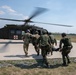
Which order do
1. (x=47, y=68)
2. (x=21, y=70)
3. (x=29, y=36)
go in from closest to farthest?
(x=21, y=70)
(x=47, y=68)
(x=29, y=36)

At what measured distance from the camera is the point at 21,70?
906 cm

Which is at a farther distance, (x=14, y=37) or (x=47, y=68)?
(x=14, y=37)

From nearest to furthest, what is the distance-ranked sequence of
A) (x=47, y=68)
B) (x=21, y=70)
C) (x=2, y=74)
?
(x=2, y=74) < (x=21, y=70) < (x=47, y=68)

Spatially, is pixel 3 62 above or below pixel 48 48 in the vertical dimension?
below

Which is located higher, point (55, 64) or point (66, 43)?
point (66, 43)

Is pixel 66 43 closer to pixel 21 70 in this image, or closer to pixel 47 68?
pixel 47 68

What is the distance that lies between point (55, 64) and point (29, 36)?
2.93 meters

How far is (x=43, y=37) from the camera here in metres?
10.1

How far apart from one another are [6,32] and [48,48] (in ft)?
75.0

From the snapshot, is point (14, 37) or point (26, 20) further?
point (14, 37)

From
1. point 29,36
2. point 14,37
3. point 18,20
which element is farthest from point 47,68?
point 14,37

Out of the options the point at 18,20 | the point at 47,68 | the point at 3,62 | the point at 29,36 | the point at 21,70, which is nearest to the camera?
the point at 21,70

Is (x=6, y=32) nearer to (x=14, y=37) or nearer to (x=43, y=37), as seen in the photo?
(x=14, y=37)

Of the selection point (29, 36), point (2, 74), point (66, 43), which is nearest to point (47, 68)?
point (66, 43)
